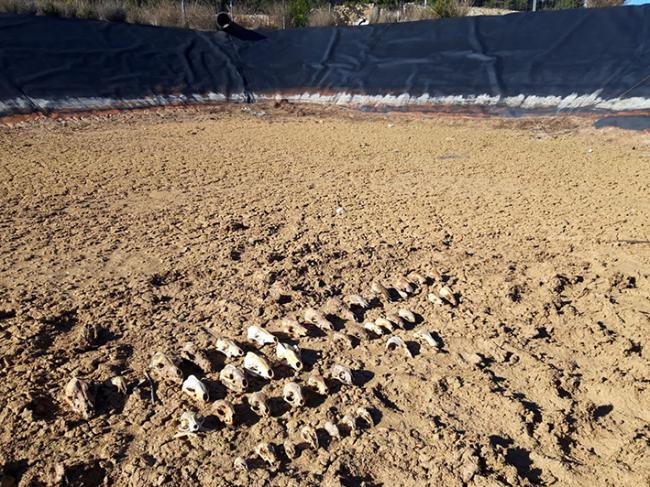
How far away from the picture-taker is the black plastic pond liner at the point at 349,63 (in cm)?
969

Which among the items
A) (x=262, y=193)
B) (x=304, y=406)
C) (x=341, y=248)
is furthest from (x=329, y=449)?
(x=262, y=193)

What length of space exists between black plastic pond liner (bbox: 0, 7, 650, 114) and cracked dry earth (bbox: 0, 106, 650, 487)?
3224mm

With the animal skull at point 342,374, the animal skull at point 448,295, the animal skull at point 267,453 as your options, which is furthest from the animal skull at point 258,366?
the animal skull at point 448,295

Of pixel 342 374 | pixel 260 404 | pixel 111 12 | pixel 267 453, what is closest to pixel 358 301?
pixel 342 374

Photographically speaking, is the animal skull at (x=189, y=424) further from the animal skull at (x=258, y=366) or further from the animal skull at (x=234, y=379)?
the animal skull at (x=258, y=366)

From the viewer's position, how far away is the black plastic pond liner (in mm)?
9688

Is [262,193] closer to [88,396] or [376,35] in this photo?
[88,396]

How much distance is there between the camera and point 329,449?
90.7 inches

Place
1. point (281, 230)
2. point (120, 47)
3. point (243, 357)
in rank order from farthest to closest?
1. point (120, 47)
2. point (281, 230)
3. point (243, 357)

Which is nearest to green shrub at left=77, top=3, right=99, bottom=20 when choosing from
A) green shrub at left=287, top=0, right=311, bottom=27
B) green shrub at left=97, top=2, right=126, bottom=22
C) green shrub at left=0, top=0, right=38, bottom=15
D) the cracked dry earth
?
green shrub at left=97, top=2, right=126, bottom=22

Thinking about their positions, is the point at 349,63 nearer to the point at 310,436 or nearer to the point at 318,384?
the point at 318,384

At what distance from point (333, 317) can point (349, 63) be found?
1016 centimetres

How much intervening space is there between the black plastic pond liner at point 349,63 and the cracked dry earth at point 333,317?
322 cm

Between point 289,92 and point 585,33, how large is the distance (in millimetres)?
6157
